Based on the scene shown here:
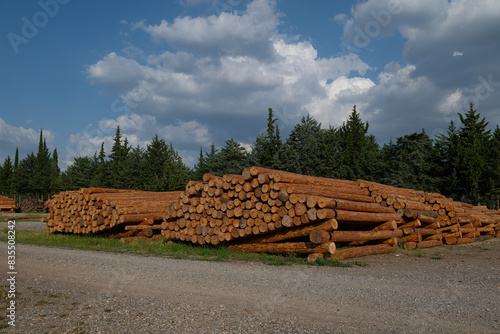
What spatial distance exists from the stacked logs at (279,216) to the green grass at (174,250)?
0.32 metres

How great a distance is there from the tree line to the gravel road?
27901 millimetres

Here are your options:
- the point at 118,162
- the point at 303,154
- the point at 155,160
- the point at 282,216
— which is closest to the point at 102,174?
the point at 118,162

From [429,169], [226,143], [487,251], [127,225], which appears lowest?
[487,251]

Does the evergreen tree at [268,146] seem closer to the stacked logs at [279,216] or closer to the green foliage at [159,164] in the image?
the green foliage at [159,164]

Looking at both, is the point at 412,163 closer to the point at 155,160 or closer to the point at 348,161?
the point at 348,161

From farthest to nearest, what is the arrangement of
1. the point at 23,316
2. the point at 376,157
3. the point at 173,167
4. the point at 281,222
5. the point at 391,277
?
the point at 173,167
the point at 376,157
the point at 281,222
the point at 391,277
the point at 23,316

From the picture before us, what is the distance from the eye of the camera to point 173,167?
4444 centimetres

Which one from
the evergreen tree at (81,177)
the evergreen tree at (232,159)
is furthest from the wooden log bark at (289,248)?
the evergreen tree at (81,177)

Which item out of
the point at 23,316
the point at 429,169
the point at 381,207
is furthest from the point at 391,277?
the point at 429,169

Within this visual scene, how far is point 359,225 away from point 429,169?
92.1ft

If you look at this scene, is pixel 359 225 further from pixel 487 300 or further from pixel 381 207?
pixel 487 300

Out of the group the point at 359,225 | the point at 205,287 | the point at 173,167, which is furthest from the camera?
the point at 173,167

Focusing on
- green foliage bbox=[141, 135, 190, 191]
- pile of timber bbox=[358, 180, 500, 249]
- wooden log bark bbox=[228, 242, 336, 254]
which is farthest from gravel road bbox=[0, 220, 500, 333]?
green foliage bbox=[141, 135, 190, 191]

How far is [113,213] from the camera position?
14.9m
